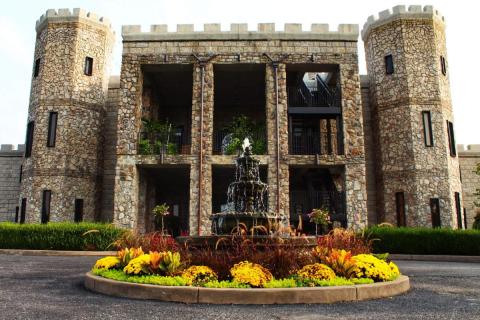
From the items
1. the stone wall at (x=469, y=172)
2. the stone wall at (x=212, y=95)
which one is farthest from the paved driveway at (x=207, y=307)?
the stone wall at (x=469, y=172)

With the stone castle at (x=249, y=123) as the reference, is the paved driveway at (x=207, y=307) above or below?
below

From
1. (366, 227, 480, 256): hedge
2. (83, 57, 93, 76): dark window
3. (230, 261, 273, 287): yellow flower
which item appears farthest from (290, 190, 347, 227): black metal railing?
(83, 57, 93, 76): dark window

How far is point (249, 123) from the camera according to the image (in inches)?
910

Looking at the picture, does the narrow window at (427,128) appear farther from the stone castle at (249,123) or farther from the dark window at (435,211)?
the dark window at (435,211)

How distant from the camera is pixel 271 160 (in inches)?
744

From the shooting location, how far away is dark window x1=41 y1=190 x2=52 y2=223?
2047 centimetres

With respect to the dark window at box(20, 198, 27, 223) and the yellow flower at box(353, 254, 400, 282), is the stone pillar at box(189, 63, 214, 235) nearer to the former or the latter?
the dark window at box(20, 198, 27, 223)

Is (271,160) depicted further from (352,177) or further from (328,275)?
Result: (328,275)

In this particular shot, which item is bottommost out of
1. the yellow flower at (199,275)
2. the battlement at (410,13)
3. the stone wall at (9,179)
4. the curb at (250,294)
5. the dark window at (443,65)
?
the curb at (250,294)

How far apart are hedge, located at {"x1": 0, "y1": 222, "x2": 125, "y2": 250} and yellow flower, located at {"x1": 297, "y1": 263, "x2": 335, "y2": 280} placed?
422 inches

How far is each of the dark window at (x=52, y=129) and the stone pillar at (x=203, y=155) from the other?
321 inches

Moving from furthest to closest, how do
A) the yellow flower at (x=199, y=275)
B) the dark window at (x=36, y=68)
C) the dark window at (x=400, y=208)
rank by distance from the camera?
the dark window at (x=36, y=68), the dark window at (x=400, y=208), the yellow flower at (x=199, y=275)

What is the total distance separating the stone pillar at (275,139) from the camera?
18391 mm

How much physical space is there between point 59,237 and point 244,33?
42.5 ft
